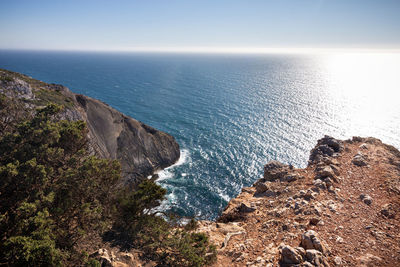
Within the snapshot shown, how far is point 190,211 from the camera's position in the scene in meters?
41.3

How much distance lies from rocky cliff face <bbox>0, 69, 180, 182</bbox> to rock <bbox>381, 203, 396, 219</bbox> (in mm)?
46450

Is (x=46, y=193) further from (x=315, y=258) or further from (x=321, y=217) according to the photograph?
(x=321, y=217)

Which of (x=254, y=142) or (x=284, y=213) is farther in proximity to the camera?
(x=254, y=142)

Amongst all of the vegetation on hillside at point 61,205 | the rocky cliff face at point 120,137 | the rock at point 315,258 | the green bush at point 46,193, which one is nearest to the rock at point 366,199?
the rock at point 315,258

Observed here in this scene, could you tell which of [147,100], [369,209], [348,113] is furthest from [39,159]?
[348,113]

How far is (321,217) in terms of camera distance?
17703mm

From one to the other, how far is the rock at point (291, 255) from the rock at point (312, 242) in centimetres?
93

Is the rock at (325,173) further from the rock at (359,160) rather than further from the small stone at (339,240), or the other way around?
the small stone at (339,240)

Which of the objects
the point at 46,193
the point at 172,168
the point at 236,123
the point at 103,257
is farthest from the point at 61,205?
the point at 236,123

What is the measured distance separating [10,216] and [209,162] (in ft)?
154

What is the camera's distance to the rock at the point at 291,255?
1291 centimetres

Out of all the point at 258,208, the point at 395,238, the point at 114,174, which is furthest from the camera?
the point at 258,208

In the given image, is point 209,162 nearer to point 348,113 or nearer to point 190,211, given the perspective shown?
point 190,211

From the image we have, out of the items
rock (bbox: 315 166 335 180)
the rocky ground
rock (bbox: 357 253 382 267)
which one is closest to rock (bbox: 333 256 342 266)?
the rocky ground
